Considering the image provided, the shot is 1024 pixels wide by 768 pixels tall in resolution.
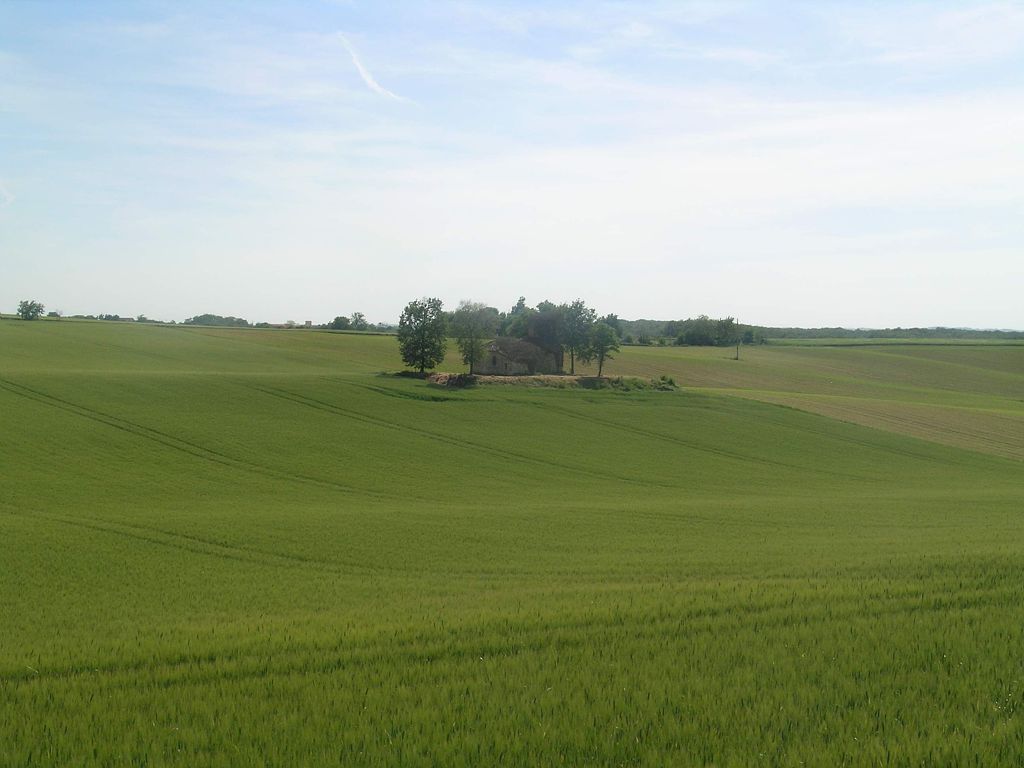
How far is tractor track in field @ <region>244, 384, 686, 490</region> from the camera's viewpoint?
35094 mm

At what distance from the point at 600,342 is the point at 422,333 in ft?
49.6

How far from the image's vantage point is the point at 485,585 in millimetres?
15055

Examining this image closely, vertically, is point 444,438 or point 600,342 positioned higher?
point 600,342

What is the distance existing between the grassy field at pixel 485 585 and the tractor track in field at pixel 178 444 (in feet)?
0.62

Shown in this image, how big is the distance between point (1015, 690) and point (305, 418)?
38.5 m

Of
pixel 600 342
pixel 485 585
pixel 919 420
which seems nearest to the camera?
pixel 485 585

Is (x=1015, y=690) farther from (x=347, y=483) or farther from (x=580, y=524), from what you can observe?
(x=347, y=483)

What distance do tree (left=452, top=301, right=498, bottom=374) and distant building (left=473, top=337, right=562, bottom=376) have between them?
1.06 metres

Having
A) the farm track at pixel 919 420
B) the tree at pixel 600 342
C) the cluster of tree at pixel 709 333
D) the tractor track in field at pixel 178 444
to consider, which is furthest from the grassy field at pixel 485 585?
the cluster of tree at pixel 709 333

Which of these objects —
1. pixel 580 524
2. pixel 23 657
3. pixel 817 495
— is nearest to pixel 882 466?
pixel 817 495

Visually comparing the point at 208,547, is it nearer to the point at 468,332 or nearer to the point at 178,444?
the point at 178,444

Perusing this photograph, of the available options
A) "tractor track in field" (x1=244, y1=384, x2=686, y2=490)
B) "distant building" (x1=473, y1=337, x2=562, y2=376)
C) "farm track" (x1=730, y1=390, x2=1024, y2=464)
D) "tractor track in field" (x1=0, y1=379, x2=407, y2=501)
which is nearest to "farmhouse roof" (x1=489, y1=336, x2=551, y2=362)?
"distant building" (x1=473, y1=337, x2=562, y2=376)

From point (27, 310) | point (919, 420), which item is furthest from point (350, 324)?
point (919, 420)

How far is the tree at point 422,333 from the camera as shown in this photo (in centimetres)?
6053
